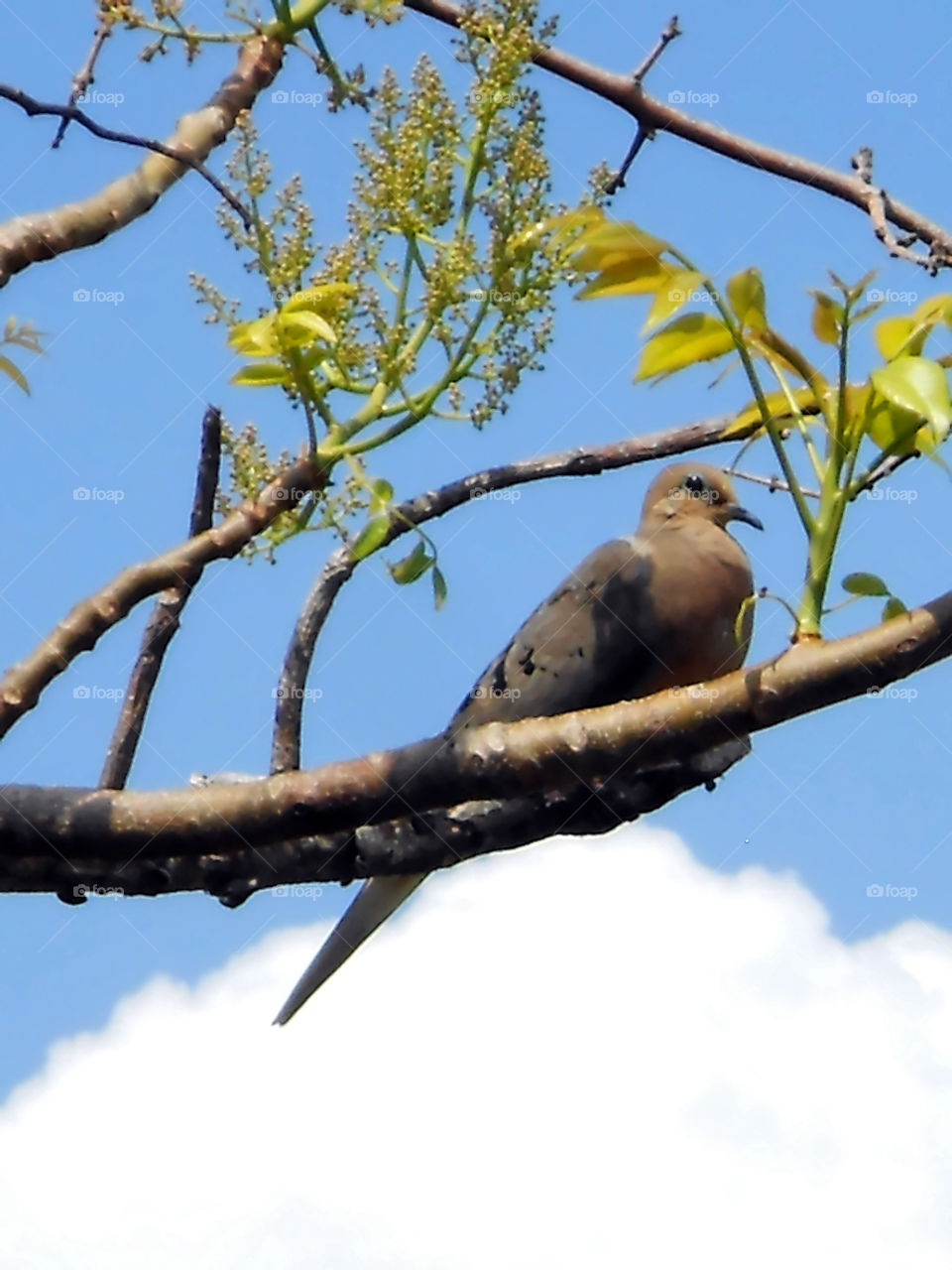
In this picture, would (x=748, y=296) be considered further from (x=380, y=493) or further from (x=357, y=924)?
(x=357, y=924)

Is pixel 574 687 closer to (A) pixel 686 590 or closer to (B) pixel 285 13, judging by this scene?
(A) pixel 686 590

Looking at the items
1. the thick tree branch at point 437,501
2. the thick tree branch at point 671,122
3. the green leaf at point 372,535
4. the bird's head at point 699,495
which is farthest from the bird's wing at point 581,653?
the green leaf at point 372,535

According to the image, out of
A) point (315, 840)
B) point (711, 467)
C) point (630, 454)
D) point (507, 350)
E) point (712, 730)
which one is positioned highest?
point (711, 467)

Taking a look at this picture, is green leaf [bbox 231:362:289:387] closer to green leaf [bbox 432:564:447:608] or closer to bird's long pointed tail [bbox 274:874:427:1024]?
green leaf [bbox 432:564:447:608]

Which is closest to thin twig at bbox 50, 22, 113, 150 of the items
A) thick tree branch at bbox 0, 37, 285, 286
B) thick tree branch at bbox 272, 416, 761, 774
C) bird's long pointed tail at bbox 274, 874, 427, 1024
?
thick tree branch at bbox 0, 37, 285, 286

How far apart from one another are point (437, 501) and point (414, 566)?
1.88ft

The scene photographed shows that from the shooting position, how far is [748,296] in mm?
1691

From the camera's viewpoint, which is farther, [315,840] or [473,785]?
[315,840]

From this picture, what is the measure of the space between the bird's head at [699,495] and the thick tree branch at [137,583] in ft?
5.52

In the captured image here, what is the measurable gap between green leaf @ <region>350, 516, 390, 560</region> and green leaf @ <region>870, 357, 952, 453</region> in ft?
1.80

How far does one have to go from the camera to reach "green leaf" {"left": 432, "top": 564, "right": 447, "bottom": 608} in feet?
6.63

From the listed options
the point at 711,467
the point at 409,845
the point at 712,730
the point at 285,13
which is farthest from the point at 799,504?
the point at 711,467

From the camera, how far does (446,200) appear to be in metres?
1.87

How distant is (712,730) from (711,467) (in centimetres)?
196
